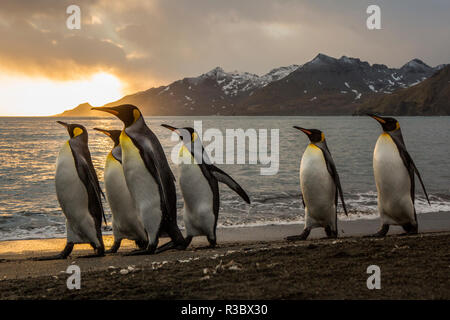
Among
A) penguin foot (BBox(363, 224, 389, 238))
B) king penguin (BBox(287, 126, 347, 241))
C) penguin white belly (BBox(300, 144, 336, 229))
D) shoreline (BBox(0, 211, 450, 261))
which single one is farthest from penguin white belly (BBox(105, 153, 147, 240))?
penguin foot (BBox(363, 224, 389, 238))

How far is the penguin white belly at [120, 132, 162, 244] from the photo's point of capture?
5582 mm

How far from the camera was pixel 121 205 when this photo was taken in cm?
602

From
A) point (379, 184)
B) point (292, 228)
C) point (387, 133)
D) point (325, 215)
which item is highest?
point (387, 133)

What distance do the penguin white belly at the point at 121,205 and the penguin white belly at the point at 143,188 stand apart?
0.38m

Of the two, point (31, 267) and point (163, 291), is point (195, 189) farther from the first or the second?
point (163, 291)

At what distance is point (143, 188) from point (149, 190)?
3.2 inches

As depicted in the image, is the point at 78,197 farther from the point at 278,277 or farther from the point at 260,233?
the point at 260,233

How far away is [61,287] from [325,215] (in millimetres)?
4576

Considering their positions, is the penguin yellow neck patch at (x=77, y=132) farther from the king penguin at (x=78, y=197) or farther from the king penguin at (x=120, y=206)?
the king penguin at (x=120, y=206)

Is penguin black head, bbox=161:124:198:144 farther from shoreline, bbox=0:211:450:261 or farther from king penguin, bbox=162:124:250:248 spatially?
shoreline, bbox=0:211:450:261

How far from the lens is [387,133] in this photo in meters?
7.16

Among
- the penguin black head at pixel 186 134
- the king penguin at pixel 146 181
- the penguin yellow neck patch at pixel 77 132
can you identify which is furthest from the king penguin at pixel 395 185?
the penguin yellow neck patch at pixel 77 132
